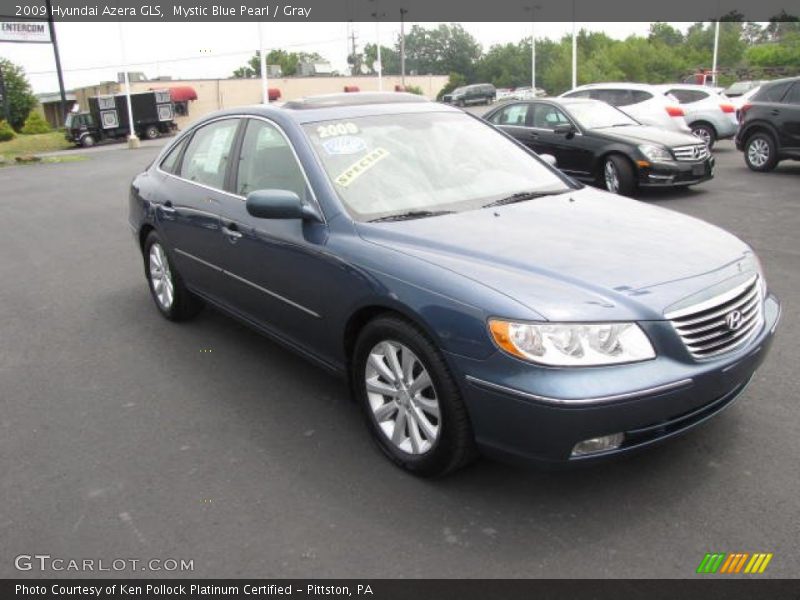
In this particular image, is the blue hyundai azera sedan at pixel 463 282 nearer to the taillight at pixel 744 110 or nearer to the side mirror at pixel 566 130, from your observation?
the side mirror at pixel 566 130

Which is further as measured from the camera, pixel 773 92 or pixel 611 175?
pixel 773 92

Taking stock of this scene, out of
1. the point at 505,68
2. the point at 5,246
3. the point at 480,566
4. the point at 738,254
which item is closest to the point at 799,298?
the point at 738,254


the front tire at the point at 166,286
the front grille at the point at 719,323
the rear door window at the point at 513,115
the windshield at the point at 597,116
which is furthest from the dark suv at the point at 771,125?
the front tire at the point at 166,286

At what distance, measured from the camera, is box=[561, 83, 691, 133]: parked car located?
14086mm

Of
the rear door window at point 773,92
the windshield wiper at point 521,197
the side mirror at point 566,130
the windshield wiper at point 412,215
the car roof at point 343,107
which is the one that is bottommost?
the side mirror at point 566,130

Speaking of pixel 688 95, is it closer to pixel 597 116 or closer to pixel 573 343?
pixel 597 116

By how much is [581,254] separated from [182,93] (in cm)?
5747

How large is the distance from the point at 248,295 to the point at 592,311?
2.30 meters

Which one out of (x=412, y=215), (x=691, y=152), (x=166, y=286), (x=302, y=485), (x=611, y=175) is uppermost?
(x=412, y=215)

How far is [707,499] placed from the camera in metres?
3.00

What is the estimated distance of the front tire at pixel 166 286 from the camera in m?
5.42

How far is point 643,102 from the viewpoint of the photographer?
14.4 m

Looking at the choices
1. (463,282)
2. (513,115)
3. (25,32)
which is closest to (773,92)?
(513,115)

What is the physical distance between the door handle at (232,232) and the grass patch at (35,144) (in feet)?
113
